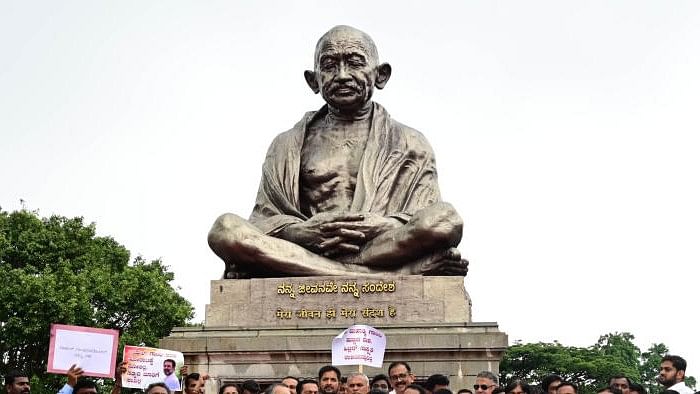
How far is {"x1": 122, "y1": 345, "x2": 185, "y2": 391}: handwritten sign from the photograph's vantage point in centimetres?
1193

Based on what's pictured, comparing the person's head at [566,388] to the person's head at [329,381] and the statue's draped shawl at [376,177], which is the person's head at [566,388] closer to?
the person's head at [329,381]

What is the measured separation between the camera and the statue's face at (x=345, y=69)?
618 inches

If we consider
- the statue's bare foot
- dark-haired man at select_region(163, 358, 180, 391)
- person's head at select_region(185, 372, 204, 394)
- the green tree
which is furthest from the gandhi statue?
the green tree

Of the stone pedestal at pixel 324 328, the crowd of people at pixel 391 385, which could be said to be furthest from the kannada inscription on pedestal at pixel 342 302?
the crowd of people at pixel 391 385

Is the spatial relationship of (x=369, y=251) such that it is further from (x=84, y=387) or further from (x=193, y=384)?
(x=84, y=387)

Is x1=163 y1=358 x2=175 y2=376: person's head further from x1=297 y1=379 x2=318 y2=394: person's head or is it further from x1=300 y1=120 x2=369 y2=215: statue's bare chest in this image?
x1=300 y1=120 x2=369 y2=215: statue's bare chest

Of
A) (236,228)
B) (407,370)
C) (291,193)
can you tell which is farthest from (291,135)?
(407,370)

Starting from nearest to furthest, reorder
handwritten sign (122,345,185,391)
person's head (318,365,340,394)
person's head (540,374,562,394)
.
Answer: person's head (318,365,340,394) < person's head (540,374,562,394) < handwritten sign (122,345,185,391)

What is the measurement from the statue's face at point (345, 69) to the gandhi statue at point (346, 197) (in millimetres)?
14

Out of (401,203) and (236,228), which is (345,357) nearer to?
(236,228)

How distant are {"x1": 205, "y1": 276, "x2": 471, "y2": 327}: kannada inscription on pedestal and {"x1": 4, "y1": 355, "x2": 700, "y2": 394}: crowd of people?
2.61 m

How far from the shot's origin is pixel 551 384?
34.0 ft

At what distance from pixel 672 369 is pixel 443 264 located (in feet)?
14.1

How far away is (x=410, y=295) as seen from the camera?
Result: 45.5 ft
